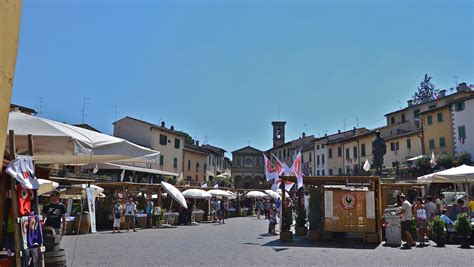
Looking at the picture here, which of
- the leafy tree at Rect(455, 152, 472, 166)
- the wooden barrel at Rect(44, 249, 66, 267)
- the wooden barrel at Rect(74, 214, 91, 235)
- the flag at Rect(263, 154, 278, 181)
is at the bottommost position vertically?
the wooden barrel at Rect(74, 214, 91, 235)

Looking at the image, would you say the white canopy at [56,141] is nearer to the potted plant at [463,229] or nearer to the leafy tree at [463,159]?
the potted plant at [463,229]

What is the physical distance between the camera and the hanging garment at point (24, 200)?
191 inches

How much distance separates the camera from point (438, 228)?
46.4 ft

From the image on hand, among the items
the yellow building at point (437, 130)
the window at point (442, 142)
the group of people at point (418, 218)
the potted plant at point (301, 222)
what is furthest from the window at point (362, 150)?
the group of people at point (418, 218)

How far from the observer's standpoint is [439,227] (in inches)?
558

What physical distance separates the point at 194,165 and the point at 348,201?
148ft

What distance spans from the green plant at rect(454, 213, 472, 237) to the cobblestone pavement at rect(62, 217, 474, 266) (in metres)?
0.61

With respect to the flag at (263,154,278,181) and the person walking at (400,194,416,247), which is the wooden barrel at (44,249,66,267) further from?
the flag at (263,154,278,181)

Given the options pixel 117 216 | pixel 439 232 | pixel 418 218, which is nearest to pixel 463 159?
pixel 418 218

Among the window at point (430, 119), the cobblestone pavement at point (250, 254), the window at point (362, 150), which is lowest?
the cobblestone pavement at point (250, 254)

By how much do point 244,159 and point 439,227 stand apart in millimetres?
72626

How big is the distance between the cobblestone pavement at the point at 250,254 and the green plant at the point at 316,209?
1078 mm

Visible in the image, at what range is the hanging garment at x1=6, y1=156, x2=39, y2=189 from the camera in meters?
4.63

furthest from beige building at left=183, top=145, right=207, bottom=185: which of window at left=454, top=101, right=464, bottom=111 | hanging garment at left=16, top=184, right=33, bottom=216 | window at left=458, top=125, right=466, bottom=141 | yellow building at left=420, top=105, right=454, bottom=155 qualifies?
hanging garment at left=16, top=184, right=33, bottom=216
